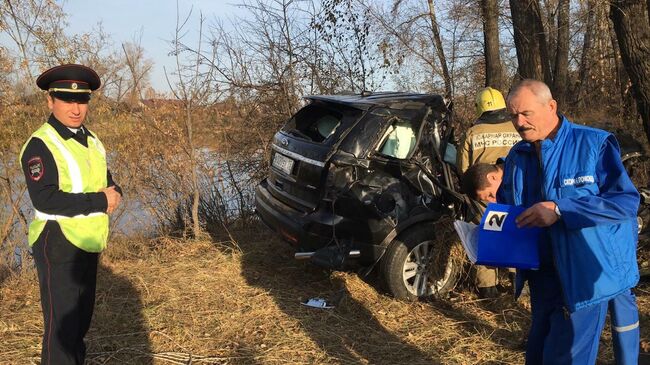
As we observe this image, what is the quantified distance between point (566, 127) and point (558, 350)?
3.28 ft

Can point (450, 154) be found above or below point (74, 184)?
below

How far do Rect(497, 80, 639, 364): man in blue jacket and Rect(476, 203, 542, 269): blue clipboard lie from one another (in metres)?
0.06

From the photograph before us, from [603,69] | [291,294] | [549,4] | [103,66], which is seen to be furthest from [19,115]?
[603,69]

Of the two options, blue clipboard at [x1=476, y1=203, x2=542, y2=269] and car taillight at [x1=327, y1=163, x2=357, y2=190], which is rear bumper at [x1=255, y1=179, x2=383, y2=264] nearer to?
car taillight at [x1=327, y1=163, x2=357, y2=190]

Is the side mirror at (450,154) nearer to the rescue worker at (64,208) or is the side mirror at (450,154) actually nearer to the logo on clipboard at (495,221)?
the logo on clipboard at (495,221)

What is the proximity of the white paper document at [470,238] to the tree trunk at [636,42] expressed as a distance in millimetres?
4420

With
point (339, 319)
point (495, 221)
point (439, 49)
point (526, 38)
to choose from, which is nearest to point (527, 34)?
point (526, 38)

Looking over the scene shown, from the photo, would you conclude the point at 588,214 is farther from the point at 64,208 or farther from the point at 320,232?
the point at 320,232

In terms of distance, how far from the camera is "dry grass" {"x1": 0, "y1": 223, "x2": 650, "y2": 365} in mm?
3916

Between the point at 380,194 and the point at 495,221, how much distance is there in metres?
2.14

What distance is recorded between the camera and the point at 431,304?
4.86 metres

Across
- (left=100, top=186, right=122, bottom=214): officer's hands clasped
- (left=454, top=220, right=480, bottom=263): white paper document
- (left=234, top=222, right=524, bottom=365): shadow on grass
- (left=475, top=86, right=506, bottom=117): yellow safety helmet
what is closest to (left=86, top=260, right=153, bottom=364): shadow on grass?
(left=234, top=222, right=524, bottom=365): shadow on grass

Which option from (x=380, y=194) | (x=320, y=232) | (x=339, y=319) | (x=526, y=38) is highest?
(x=526, y=38)

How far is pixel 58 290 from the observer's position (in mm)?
2938
